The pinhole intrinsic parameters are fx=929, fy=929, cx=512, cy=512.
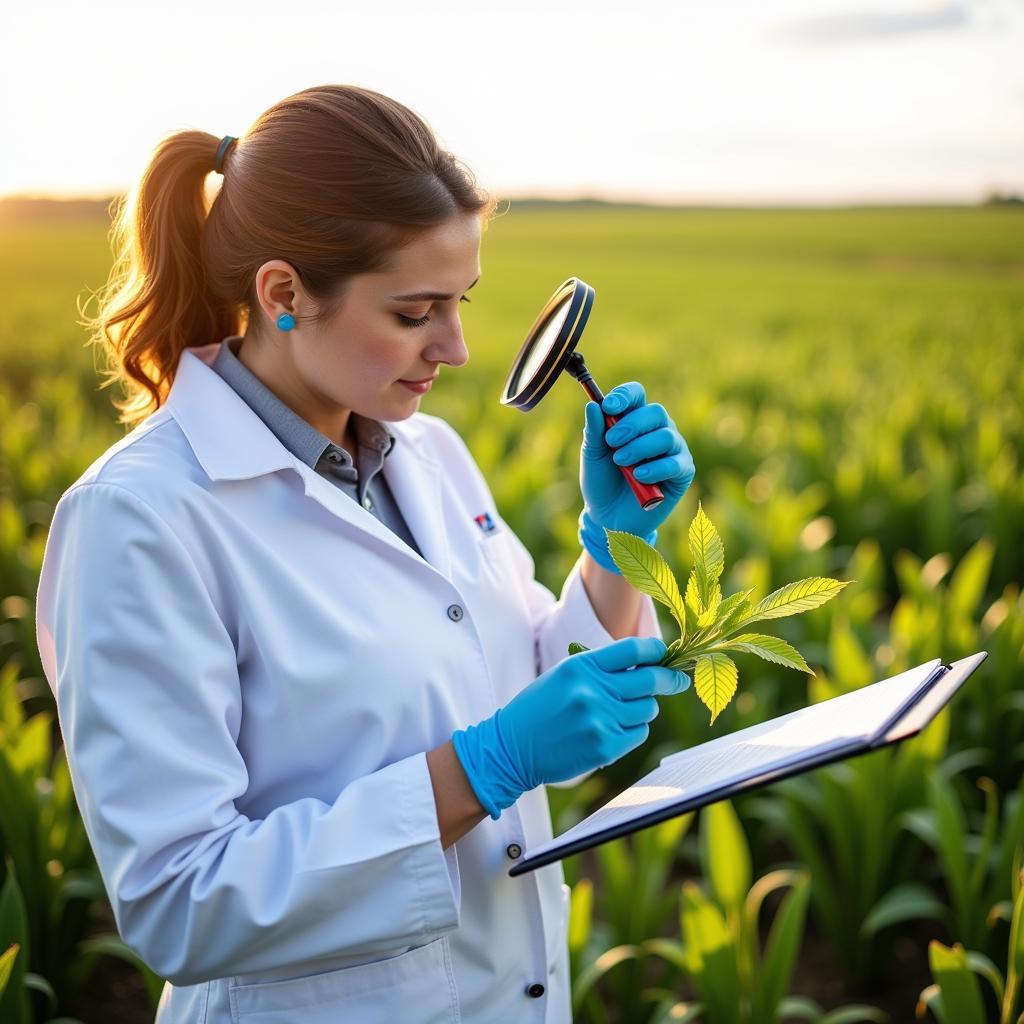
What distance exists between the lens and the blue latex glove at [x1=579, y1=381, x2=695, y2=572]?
5.28ft

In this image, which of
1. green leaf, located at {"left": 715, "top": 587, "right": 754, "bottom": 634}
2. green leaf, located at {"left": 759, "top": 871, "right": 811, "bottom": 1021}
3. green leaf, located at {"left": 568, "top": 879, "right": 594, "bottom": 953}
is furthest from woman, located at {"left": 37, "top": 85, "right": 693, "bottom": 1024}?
green leaf, located at {"left": 759, "top": 871, "right": 811, "bottom": 1021}

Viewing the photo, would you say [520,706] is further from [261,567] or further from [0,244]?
[0,244]

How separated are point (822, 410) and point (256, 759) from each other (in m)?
6.70

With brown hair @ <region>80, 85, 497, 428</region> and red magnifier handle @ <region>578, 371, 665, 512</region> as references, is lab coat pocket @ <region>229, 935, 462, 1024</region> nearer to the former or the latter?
red magnifier handle @ <region>578, 371, 665, 512</region>

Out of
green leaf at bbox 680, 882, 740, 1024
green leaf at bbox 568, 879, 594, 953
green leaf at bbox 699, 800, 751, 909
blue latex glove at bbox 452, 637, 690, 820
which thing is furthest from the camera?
green leaf at bbox 699, 800, 751, 909

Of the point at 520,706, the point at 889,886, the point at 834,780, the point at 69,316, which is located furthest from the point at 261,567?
the point at 69,316

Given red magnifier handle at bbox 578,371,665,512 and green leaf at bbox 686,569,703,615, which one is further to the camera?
red magnifier handle at bbox 578,371,665,512

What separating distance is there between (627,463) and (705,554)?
1.20 feet

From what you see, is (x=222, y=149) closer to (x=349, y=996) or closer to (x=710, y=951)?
(x=349, y=996)

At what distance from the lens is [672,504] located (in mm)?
1720

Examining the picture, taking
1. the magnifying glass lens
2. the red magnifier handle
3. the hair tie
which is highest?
the hair tie

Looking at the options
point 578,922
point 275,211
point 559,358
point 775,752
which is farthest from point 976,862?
point 275,211

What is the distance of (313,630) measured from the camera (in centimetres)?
131

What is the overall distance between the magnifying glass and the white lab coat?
28 cm
